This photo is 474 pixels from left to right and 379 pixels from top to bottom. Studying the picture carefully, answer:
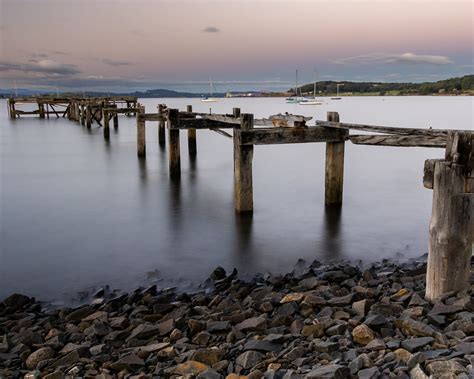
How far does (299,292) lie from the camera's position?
610 cm

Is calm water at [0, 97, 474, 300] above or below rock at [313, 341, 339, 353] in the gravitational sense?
below

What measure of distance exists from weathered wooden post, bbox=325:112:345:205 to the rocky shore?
396 centimetres

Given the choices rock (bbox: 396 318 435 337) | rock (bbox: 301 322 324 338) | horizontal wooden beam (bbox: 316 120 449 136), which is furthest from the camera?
horizontal wooden beam (bbox: 316 120 449 136)

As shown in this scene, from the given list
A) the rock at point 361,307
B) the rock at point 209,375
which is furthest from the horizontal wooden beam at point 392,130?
the rock at point 209,375

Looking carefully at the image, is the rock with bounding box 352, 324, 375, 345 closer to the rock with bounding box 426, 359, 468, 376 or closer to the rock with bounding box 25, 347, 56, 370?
the rock with bounding box 426, 359, 468, 376

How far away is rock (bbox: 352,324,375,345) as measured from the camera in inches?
167

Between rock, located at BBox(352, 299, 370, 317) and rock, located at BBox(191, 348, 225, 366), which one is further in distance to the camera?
rock, located at BBox(352, 299, 370, 317)

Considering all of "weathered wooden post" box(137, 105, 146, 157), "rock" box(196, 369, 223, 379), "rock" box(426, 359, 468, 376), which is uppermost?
"weathered wooden post" box(137, 105, 146, 157)

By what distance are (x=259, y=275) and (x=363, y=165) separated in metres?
14.4

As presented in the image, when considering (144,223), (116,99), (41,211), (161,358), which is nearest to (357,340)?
(161,358)

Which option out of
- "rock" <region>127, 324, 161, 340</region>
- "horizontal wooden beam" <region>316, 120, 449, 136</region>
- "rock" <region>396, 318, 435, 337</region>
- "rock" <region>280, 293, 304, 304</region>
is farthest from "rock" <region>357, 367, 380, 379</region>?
"horizontal wooden beam" <region>316, 120, 449, 136</region>

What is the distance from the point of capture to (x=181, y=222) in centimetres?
1107

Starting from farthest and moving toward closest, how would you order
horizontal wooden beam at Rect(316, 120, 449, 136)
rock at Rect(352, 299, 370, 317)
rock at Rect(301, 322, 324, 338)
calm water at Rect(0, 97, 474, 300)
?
calm water at Rect(0, 97, 474, 300) → horizontal wooden beam at Rect(316, 120, 449, 136) → rock at Rect(352, 299, 370, 317) → rock at Rect(301, 322, 324, 338)

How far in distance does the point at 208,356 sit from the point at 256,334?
682 mm
